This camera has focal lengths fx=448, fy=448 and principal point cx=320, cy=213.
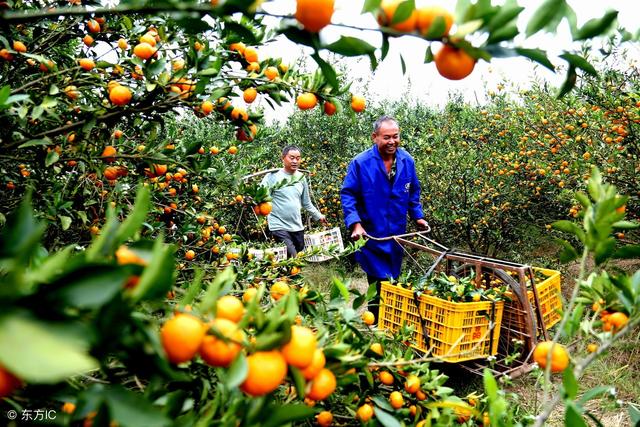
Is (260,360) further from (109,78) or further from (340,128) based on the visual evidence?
(340,128)

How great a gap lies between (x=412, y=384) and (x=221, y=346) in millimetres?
728

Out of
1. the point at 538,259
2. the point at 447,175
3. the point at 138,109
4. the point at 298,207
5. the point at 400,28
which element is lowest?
the point at 538,259

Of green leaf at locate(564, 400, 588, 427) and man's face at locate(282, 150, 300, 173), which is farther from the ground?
green leaf at locate(564, 400, 588, 427)

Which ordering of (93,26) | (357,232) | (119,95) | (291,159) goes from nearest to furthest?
(119,95), (93,26), (357,232), (291,159)

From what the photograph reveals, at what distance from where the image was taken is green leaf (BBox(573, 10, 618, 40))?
712mm

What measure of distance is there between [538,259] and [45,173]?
5581mm

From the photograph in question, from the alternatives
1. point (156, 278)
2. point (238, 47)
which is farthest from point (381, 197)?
point (156, 278)

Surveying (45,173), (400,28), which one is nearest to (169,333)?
(400,28)

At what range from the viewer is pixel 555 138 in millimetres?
4684

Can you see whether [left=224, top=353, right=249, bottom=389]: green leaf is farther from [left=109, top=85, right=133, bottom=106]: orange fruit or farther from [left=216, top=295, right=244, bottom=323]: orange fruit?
[left=109, top=85, right=133, bottom=106]: orange fruit

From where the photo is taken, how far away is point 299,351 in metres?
0.64

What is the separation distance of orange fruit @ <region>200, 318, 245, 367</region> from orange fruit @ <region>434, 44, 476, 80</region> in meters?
0.51

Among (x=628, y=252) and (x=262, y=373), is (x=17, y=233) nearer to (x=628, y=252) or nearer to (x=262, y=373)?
(x=262, y=373)

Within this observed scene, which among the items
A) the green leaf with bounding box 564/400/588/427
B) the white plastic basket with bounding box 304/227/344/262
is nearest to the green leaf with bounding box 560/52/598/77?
the green leaf with bounding box 564/400/588/427
